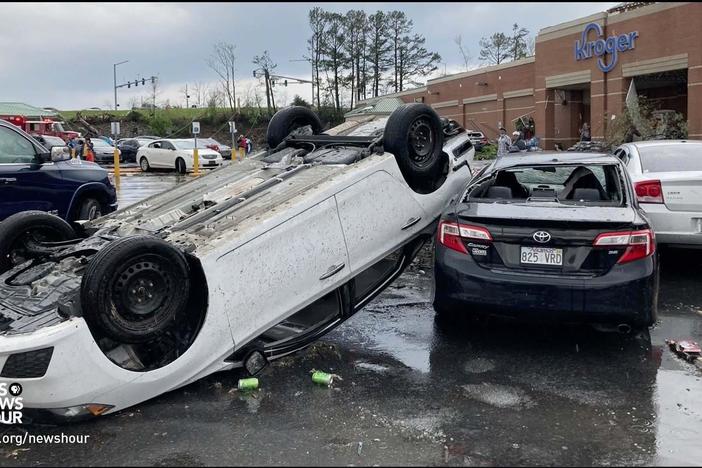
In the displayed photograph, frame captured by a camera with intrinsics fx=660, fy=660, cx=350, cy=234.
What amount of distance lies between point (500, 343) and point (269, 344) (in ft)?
6.21

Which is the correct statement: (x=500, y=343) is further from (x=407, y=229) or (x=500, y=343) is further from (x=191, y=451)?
(x=191, y=451)

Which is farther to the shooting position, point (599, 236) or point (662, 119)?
point (662, 119)

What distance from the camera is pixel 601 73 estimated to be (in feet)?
98.4

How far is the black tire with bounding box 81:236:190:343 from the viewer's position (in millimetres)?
3701

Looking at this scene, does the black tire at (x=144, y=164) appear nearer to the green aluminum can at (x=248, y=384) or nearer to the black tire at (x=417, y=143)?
the black tire at (x=417, y=143)

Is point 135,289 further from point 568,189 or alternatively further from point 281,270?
point 568,189

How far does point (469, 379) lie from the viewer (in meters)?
4.48

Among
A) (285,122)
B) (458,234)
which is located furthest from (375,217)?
(285,122)

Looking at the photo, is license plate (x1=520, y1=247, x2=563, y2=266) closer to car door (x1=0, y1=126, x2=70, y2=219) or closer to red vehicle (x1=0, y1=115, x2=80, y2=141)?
car door (x1=0, y1=126, x2=70, y2=219)

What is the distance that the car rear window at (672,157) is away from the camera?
7191 millimetres

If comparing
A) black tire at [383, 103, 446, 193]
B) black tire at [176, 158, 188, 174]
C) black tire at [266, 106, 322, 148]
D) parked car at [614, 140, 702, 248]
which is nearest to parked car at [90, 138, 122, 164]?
black tire at [176, 158, 188, 174]

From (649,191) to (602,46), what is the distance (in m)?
25.3

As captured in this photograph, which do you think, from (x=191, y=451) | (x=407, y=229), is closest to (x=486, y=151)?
(x=407, y=229)

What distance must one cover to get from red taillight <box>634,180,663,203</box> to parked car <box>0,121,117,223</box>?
6.76m
